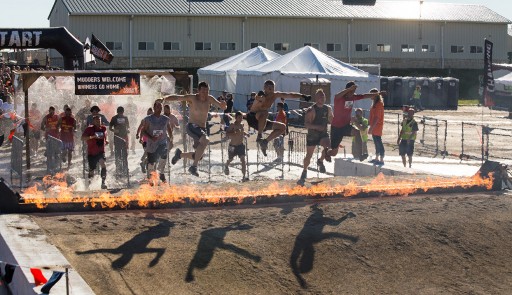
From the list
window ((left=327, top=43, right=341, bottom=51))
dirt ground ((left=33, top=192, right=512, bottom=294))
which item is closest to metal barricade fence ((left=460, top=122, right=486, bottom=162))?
dirt ground ((left=33, top=192, right=512, bottom=294))

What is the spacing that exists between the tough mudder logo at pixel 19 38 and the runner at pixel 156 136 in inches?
290

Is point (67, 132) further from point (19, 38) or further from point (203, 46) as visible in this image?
point (203, 46)

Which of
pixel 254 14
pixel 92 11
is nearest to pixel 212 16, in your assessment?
pixel 254 14

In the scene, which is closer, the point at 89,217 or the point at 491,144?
the point at 89,217

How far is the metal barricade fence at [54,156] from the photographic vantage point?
18797mm

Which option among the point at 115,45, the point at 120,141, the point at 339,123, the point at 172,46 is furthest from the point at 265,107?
the point at 172,46

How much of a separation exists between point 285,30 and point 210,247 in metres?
56.7

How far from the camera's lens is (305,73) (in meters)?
37.5

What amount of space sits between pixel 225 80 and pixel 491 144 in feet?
56.3

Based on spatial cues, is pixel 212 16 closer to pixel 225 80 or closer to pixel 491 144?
pixel 225 80

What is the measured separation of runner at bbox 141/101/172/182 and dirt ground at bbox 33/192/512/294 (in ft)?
12.8

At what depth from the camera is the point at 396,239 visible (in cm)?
1190

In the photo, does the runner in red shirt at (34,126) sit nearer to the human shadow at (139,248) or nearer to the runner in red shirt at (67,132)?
the runner in red shirt at (67,132)

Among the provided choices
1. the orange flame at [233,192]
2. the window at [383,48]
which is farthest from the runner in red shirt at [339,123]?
the window at [383,48]
